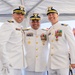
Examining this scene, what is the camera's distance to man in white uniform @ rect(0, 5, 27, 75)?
227cm

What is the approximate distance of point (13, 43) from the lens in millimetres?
2355

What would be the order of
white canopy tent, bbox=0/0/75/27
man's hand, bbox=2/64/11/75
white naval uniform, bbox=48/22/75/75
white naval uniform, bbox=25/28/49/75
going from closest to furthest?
man's hand, bbox=2/64/11/75 → white naval uniform, bbox=48/22/75/75 → white naval uniform, bbox=25/28/49/75 → white canopy tent, bbox=0/0/75/27

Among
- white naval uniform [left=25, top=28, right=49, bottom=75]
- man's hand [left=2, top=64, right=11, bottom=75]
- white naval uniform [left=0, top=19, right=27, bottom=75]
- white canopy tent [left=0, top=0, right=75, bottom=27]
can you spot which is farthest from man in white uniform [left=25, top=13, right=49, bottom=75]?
white canopy tent [left=0, top=0, right=75, bottom=27]

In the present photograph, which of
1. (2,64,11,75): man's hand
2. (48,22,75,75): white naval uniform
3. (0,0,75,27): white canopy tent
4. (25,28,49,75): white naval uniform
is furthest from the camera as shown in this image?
(0,0,75,27): white canopy tent

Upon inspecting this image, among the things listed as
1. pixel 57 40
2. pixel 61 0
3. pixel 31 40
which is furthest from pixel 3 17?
pixel 57 40

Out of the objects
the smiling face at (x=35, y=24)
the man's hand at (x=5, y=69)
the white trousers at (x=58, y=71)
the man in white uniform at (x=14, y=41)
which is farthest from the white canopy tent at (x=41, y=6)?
the man's hand at (x=5, y=69)

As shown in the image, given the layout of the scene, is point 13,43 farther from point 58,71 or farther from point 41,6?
point 41,6

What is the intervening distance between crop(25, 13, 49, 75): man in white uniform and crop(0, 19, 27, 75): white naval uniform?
108mm

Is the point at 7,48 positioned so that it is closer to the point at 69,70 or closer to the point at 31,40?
the point at 31,40

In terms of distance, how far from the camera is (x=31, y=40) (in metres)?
2.57

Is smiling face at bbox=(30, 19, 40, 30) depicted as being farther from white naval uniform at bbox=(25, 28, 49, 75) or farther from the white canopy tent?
the white canopy tent

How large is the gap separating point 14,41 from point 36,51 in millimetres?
332

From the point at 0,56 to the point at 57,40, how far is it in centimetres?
68

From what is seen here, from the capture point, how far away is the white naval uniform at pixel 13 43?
226 cm
